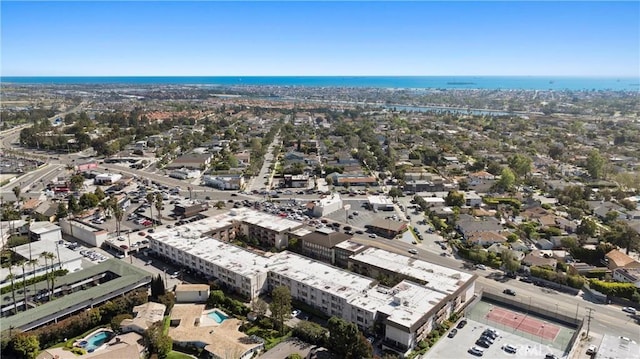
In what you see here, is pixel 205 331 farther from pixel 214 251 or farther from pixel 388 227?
pixel 388 227

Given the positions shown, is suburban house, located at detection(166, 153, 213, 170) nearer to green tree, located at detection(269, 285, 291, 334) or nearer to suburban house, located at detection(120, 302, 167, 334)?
suburban house, located at detection(120, 302, 167, 334)

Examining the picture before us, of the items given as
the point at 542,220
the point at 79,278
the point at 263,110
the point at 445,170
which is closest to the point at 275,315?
the point at 79,278

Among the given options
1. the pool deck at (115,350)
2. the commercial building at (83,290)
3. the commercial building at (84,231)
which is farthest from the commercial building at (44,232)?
the pool deck at (115,350)

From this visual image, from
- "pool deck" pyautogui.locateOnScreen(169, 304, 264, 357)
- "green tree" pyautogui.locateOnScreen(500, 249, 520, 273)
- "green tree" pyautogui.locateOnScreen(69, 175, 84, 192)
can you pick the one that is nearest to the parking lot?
"green tree" pyautogui.locateOnScreen(500, 249, 520, 273)

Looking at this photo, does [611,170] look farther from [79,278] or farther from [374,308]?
[79,278]

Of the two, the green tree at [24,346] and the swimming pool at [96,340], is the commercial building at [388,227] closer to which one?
the swimming pool at [96,340]

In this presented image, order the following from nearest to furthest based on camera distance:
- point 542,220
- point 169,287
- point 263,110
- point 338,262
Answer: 1. point 169,287
2. point 338,262
3. point 542,220
4. point 263,110

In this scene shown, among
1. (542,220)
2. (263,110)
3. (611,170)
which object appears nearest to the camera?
(542,220)
